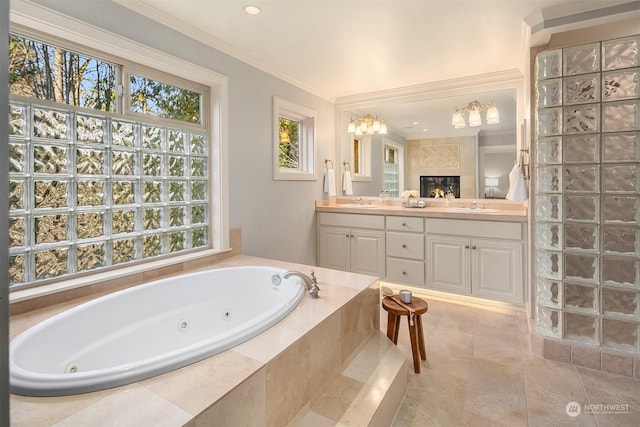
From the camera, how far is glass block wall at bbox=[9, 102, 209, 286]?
5.58 feet

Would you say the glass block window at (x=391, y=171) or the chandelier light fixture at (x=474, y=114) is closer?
the chandelier light fixture at (x=474, y=114)

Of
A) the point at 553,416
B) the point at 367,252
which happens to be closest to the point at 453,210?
the point at 367,252

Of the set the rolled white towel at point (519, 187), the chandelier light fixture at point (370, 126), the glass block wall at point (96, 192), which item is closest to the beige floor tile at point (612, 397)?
the rolled white towel at point (519, 187)

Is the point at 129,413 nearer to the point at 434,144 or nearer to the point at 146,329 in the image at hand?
the point at 146,329

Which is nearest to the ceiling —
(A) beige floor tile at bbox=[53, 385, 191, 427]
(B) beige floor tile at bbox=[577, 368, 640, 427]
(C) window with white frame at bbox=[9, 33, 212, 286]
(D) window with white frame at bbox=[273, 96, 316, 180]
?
(D) window with white frame at bbox=[273, 96, 316, 180]

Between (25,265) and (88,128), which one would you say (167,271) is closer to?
(25,265)

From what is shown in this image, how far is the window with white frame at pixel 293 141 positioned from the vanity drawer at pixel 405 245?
45.4 inches

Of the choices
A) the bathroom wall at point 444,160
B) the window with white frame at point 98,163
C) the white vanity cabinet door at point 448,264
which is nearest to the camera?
the window with white frame at point 98,163

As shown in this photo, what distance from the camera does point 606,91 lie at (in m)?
1.97

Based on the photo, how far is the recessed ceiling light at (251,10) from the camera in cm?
207

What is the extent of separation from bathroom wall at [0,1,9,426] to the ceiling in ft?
6.67

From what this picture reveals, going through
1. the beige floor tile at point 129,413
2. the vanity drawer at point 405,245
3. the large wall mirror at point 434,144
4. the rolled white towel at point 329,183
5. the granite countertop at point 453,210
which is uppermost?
the large wall mirror at point 434,144

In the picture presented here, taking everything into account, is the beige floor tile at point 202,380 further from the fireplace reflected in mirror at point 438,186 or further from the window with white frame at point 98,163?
the fireplace reflected in mirror at point 438,186

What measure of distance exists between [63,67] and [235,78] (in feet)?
4.04
